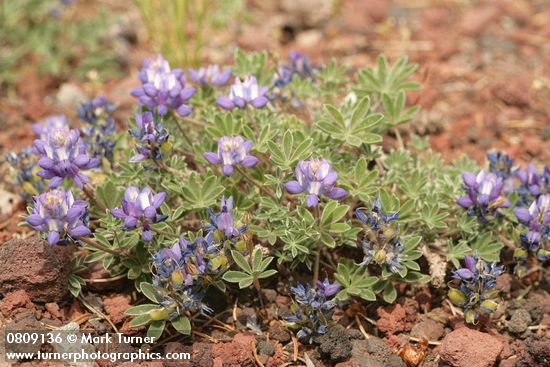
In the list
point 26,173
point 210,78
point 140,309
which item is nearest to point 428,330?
point 140,309

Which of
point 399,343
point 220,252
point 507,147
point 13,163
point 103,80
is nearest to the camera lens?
point 220,252

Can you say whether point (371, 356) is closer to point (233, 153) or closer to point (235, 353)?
point (235, 353)

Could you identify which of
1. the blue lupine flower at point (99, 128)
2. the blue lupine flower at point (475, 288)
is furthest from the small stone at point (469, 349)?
the blue lupine flower at point (99, 128)

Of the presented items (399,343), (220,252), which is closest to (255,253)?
(220,252)

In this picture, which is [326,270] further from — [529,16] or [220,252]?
[529,16]

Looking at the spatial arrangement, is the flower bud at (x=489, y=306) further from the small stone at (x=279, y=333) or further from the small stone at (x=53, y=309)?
the small stone at (x=53, y=309)

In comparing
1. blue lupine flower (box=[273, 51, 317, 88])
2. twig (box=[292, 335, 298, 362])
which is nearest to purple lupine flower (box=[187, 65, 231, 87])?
blue lupine flower (box=[273, 51, 317, 88])
